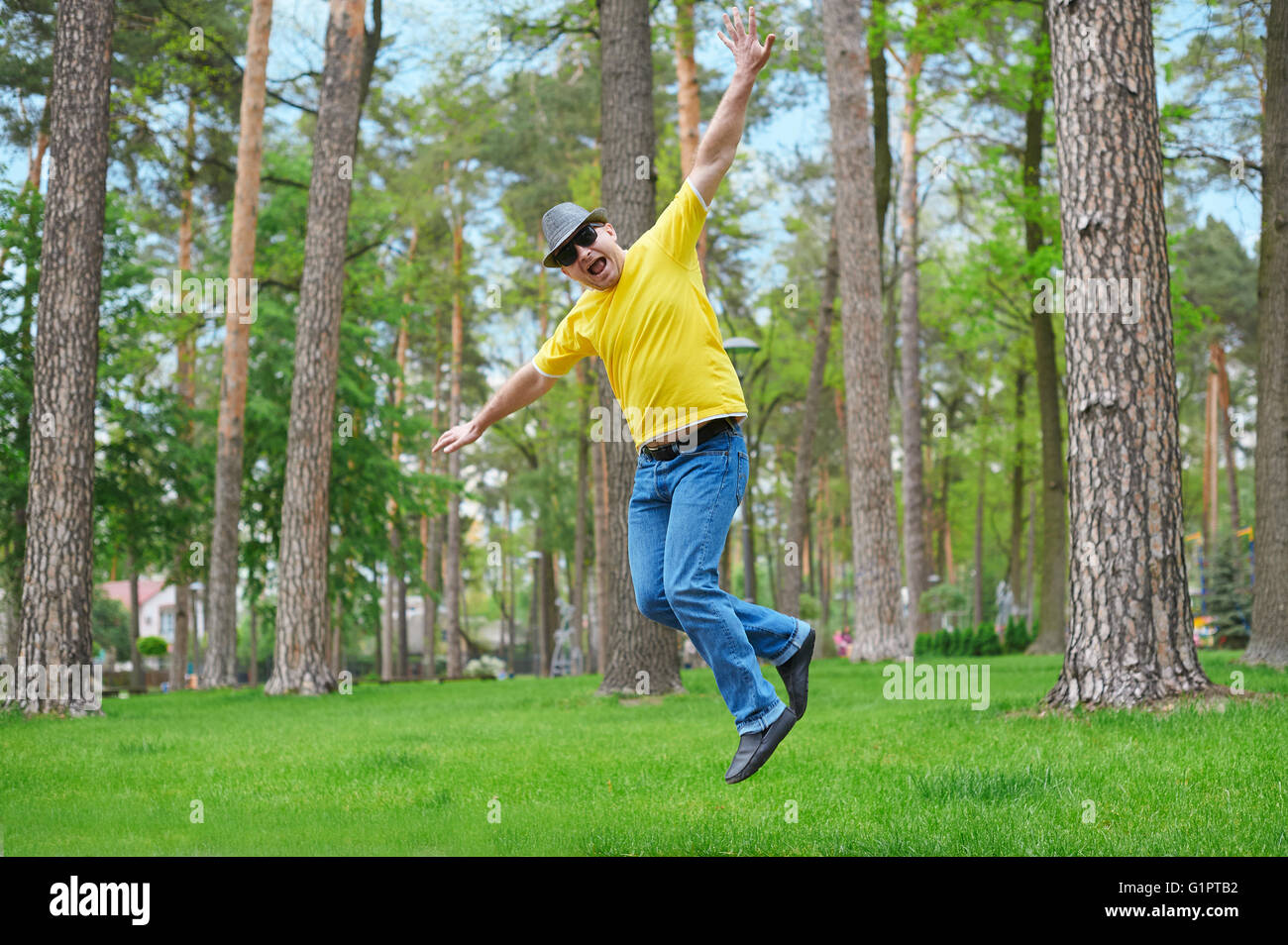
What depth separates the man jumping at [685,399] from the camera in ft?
15.1

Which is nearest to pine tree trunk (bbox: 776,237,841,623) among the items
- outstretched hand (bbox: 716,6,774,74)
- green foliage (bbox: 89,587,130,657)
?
outstretched hand (bbox: 716,6,774,74)

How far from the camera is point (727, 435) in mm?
4758

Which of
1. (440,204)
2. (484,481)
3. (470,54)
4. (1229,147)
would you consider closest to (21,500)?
(470,54)

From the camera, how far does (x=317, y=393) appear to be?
15.7m

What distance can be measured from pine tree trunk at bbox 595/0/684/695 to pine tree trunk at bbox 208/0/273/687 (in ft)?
34.1

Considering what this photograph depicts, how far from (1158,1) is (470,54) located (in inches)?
422

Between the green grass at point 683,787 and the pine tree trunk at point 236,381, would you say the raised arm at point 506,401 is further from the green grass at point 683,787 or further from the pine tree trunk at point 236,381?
the pine tree trunk at point 236,381

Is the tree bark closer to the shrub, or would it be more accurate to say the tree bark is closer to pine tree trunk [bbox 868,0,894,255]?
pine tree trunk [bbox 868,0,894,255]

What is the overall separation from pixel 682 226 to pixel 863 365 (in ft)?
43.2

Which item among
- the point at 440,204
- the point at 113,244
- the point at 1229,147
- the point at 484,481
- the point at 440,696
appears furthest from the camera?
the point at 484,481

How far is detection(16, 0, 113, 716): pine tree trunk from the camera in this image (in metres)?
11.5

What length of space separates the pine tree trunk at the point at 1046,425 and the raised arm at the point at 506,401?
611 inches

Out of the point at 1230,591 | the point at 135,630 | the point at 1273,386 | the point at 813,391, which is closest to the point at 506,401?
the point at 1273,386
